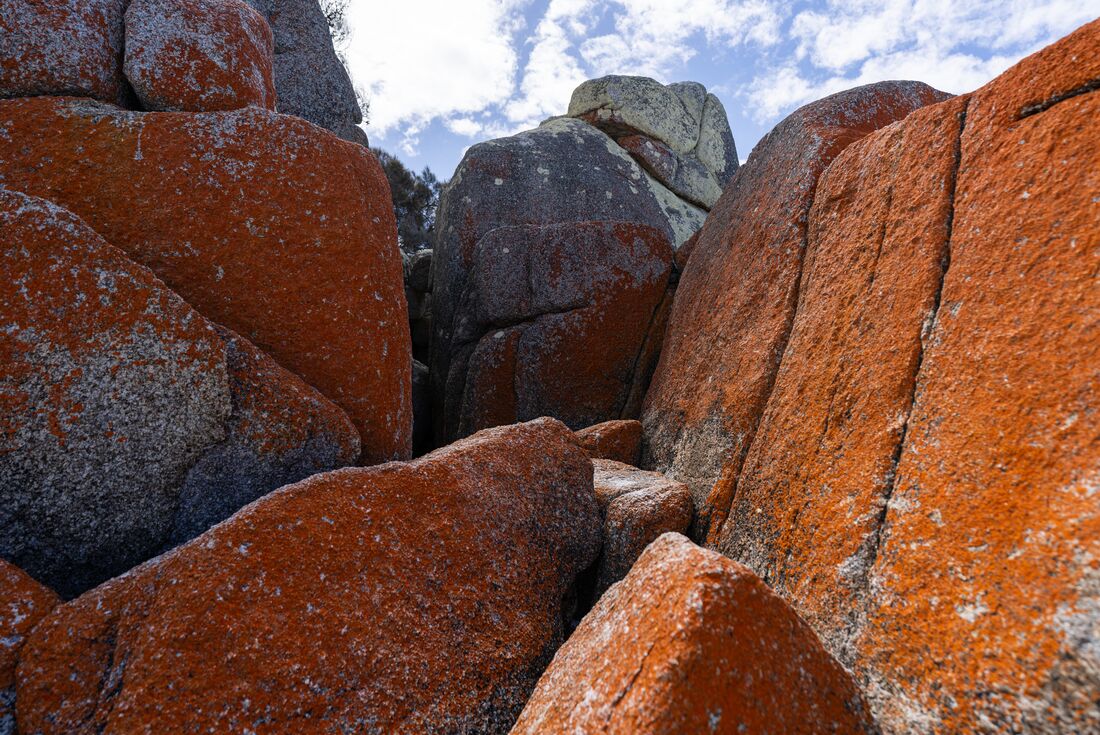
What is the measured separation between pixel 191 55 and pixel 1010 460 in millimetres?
4781

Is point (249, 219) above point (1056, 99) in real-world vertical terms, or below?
below

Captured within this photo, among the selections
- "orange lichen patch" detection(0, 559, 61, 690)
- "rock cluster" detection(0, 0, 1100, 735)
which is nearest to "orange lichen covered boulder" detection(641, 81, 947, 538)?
"rock cluster" detection(0, 0, 1100, 735)

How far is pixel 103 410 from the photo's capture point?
2.82 metres

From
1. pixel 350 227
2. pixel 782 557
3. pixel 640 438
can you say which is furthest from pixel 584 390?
pixel 782 557

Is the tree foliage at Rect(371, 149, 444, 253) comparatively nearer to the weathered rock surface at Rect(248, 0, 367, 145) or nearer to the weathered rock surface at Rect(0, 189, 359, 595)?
the weathered rock surface at Rect(248, 0, 367, 145)

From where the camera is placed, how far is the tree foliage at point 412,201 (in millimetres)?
18516

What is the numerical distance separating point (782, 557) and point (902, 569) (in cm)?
74

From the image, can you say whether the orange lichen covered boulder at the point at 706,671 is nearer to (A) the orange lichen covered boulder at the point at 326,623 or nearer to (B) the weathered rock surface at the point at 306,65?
(A) the orange lichen covered boulder at the point at 326,623

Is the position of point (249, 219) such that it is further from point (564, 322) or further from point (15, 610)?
point (564, 322)

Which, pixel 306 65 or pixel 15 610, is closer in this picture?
pixel 15 610

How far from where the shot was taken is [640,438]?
5383 millimetres

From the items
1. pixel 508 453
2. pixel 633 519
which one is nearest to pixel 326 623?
pixel 508 453

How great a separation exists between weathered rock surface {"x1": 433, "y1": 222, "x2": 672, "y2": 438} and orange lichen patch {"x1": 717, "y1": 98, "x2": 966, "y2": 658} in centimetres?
304

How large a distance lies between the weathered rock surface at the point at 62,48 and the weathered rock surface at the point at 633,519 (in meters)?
3.89
